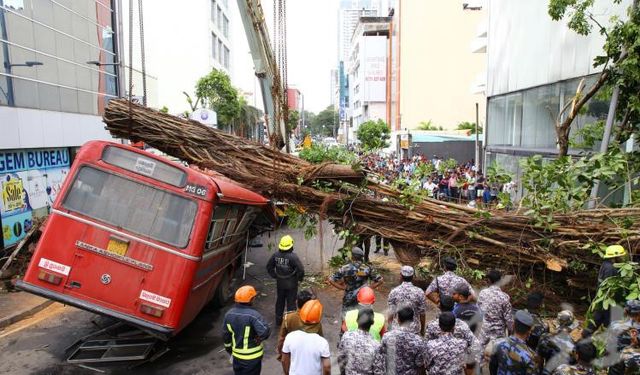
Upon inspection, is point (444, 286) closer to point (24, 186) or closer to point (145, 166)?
point (145, 166)

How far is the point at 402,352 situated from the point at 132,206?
3.86m

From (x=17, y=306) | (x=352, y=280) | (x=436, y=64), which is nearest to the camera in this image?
(x=352, y=280)

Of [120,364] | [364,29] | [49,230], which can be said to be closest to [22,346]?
[120,364]

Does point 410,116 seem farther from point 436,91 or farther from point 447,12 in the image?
point 447,12

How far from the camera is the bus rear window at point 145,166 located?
6379mm

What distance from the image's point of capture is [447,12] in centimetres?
5603

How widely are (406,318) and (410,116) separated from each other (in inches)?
2179

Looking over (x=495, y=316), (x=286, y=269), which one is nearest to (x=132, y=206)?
(x=286, y=269)

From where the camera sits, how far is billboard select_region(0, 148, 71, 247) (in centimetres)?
1137

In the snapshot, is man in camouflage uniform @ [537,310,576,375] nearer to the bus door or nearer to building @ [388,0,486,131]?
the bus door

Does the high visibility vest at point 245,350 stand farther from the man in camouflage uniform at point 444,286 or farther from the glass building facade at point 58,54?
the glass building facade at point 58,54

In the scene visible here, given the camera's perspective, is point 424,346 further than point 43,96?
No

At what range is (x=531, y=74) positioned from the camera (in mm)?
14797

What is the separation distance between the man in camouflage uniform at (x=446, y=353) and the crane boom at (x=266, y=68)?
19.2 feet
